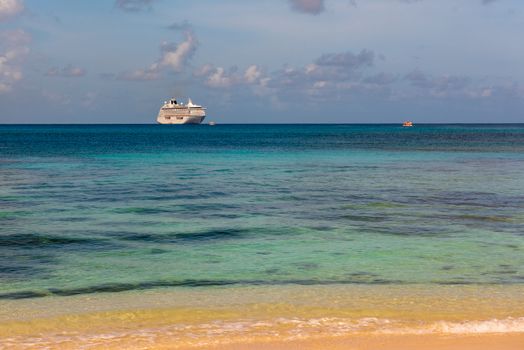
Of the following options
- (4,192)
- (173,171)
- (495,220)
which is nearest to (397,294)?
(495,220)

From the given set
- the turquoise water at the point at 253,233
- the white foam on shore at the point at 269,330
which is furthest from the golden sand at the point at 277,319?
the turquoise water at the point at 253,233

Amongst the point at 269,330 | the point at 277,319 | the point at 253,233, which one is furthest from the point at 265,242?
→ the point at 269,330

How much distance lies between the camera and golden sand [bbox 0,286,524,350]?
27.6 feet

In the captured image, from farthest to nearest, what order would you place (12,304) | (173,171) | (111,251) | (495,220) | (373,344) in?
(173,171) → (495,220) → (111,251) → (12,304) → (373,344)

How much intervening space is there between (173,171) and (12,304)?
28.4m

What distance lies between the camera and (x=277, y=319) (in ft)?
30.8

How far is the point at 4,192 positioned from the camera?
86.6ft

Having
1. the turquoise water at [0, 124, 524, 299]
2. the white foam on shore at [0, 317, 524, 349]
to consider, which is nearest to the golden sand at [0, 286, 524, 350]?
the white foam on shore at [0, 317, 524, 349]

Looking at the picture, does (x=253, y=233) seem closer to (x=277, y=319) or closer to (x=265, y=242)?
(x=265, y=242)

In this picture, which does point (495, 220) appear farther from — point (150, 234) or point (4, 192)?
point (4, 192)

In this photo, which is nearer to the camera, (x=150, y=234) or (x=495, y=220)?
(x=150, y=234)

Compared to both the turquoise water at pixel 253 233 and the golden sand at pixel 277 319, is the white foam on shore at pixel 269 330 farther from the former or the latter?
the turquoise water at pixel 253 233

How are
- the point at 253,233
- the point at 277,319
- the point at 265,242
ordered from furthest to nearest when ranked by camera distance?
1. the point at 253,233
2. the point at 265,242
3. the point at 277,319

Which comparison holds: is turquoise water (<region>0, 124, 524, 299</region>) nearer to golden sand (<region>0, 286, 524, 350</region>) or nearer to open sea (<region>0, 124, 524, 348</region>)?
open sea (<region>0, 124, 524, 348</region>)
